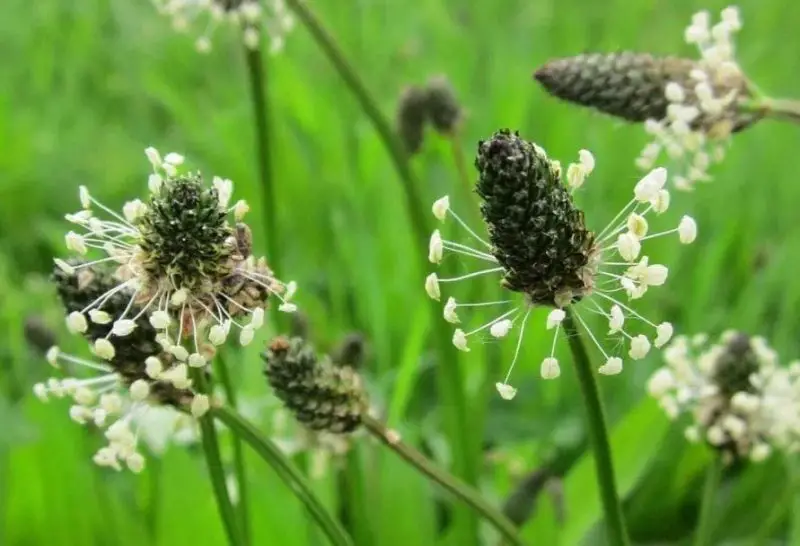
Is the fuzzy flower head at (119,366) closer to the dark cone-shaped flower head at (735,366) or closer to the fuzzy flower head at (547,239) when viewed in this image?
the fuzzy flower head at (547,239)

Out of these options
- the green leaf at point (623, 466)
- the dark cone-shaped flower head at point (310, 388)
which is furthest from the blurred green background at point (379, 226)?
the dark cone-shaped flower head at point (310, 388)

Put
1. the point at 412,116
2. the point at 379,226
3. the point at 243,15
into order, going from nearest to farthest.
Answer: the point at 243,15 → the point at 412,116 → the point at 379,226

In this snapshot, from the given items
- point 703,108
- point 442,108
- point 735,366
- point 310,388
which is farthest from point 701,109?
point 442,108

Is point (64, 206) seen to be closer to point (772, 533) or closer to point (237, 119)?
point (237, 119)

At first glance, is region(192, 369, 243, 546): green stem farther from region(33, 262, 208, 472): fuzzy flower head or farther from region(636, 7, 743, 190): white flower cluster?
region(636, 7, 743, 190): white flower cluster

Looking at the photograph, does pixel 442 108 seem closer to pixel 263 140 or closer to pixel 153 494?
pixel 263 140

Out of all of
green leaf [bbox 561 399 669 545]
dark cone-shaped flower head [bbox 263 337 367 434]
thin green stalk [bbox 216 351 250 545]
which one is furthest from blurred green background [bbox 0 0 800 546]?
dark cone-shaped flower head [bbox 263 337 367 434]
